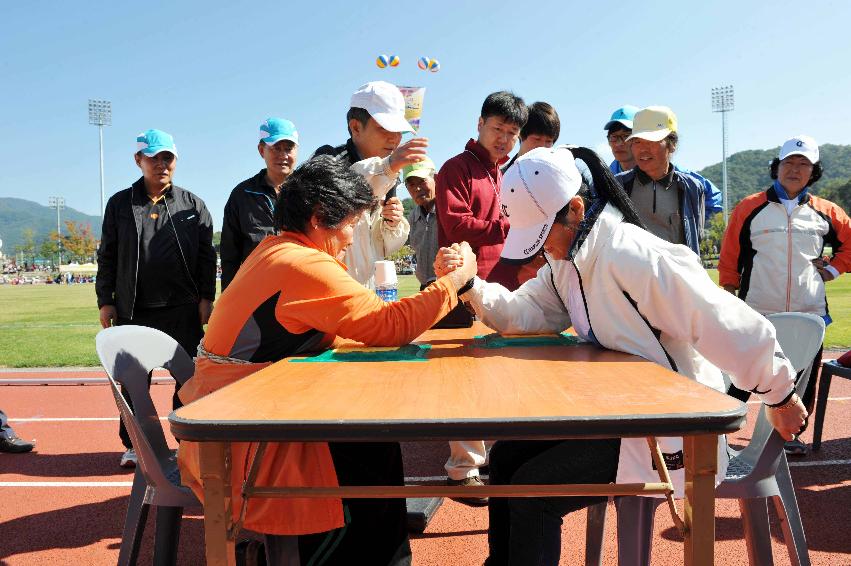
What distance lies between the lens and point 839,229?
4.82 meters

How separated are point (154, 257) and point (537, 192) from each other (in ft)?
10.6

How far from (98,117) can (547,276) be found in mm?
69617

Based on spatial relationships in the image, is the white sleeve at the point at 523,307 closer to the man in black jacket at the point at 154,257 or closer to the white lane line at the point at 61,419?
the man in black jacket at the point at 154,257

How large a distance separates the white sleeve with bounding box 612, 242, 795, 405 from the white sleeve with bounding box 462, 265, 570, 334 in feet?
2.28

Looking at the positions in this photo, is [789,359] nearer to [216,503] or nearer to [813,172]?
[216,503]

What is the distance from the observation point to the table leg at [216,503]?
144cm

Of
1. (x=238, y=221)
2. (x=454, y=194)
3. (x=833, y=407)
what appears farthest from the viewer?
(x=833, y=407)

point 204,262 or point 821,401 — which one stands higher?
point 204,262

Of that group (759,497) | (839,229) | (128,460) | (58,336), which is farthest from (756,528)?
(58,336)

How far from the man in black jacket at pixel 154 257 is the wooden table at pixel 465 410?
2.90m

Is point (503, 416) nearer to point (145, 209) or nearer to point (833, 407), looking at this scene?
point (145, 209)

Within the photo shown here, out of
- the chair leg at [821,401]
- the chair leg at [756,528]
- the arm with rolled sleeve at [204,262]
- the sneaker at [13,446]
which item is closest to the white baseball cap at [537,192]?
the chair leg at [756,528]

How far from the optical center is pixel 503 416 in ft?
4.19

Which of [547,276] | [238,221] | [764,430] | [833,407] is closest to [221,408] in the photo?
[547,276]
